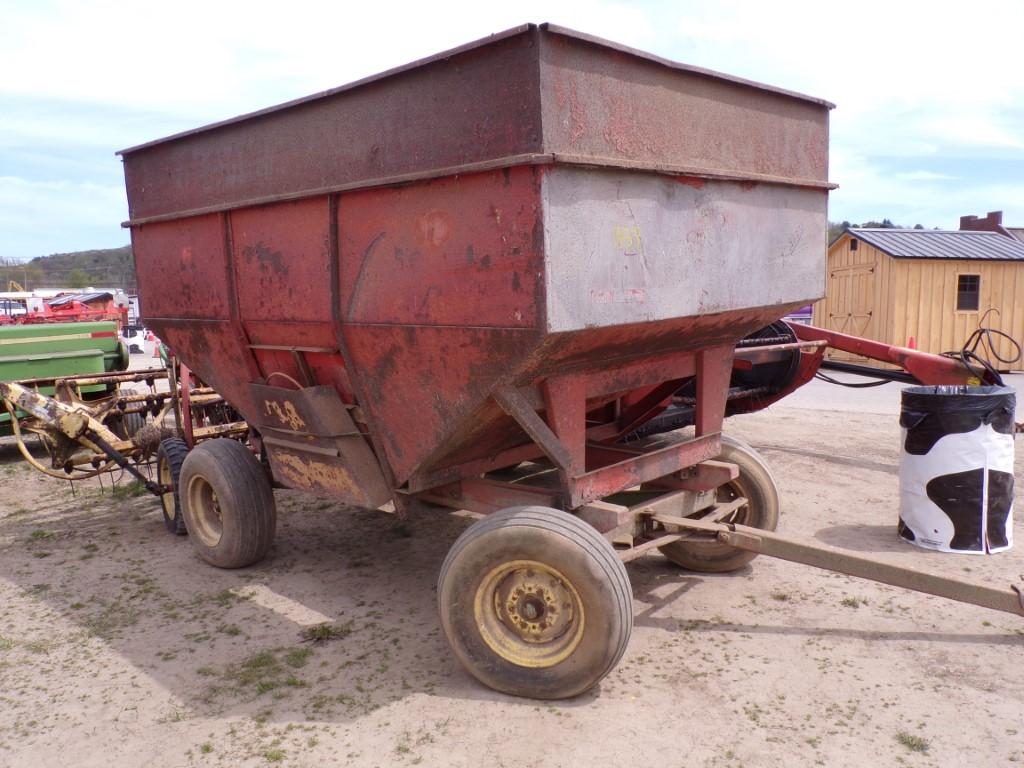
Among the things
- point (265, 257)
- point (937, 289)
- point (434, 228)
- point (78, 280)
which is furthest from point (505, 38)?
point (78, 280)

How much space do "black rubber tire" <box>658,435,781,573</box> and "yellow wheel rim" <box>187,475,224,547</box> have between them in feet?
9.26

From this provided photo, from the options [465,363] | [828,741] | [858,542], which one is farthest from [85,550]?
[858,542]

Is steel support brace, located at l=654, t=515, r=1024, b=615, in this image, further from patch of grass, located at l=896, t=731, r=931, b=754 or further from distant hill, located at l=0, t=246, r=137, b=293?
distant hill, located at l=0, t=246, r=137, b=293

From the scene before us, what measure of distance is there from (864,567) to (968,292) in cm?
1522

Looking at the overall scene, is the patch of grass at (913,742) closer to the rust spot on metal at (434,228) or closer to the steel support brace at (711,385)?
the steel support brace at (711,385)

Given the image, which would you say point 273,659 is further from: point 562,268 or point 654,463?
point 562,268

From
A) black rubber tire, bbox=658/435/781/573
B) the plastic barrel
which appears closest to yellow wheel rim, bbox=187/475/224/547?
black rubber tire, bbox=658/435/781/573

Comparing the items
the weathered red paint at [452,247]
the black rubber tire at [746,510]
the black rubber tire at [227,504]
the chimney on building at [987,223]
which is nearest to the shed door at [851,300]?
the chimney on building at [987,223]

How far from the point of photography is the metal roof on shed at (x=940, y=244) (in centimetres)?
1602

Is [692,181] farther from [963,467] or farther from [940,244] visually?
[940,244]

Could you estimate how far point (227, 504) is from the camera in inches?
192

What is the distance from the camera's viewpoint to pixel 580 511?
3.85 m

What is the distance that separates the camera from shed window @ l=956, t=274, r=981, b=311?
1633cm

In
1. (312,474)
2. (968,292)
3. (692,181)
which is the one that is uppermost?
(692,181)
